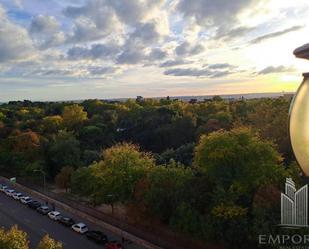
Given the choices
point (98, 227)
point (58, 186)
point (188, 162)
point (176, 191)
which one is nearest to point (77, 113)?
point (58, 186)

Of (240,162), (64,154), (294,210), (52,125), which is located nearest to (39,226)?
(64,154)

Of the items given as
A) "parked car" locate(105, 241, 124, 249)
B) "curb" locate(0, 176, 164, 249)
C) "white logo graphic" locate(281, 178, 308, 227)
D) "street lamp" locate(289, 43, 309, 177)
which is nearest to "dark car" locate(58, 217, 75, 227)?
"curb" locate(0, 176, 164, 249)

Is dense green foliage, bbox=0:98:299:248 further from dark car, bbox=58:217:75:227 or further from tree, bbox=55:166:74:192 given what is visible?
dark car, bbox=58:217:75:227

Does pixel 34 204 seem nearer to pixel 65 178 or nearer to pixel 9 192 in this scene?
pixel 65 178

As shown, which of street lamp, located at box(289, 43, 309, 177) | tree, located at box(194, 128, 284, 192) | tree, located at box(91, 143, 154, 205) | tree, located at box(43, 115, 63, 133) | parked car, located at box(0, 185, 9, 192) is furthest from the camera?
tree, located at box(43, 115, 63, 133)

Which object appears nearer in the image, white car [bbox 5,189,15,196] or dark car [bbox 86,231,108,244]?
dark car [bbox 86,231,108,244]

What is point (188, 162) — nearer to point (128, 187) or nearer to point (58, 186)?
point (128, 187)
